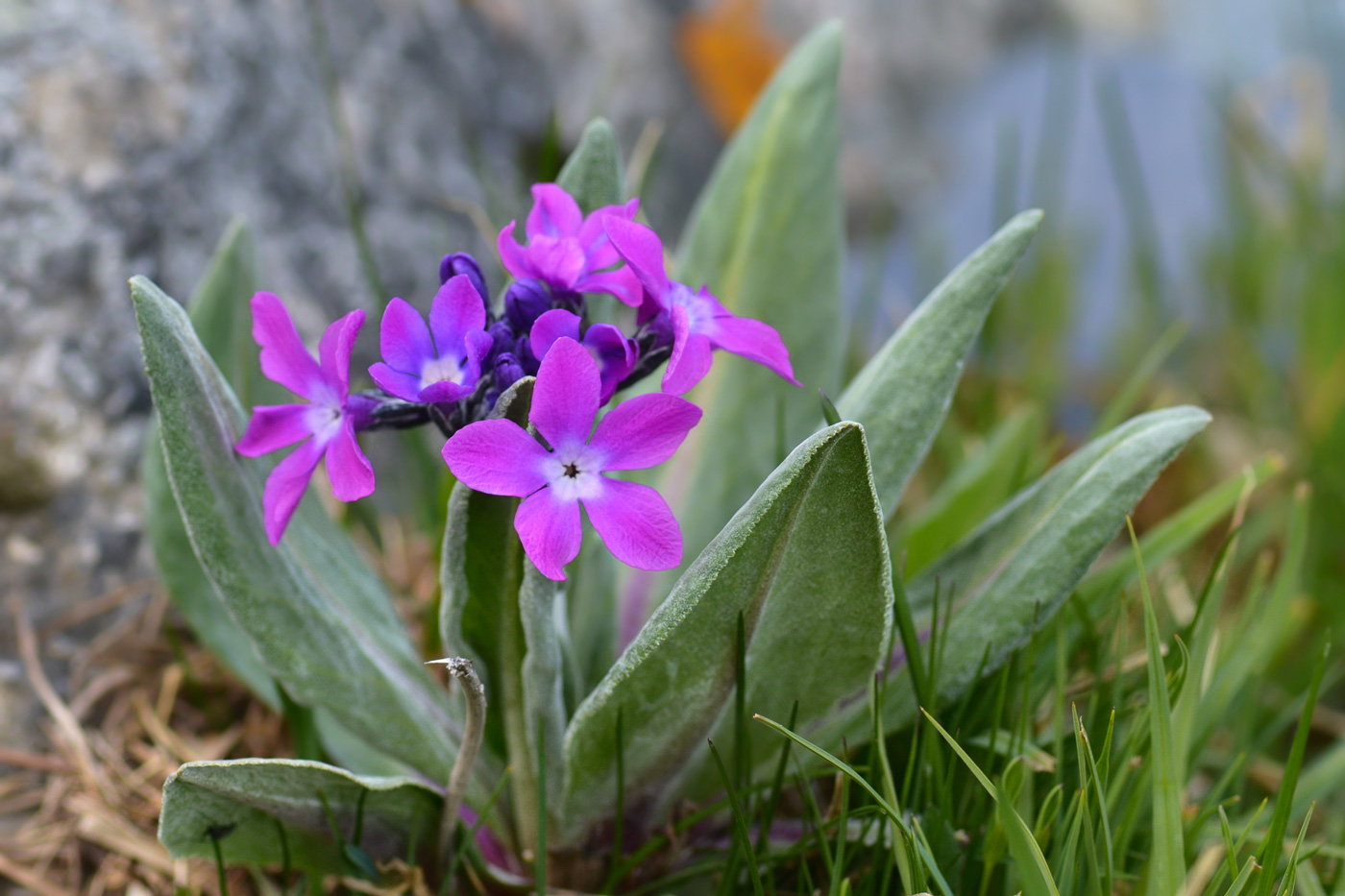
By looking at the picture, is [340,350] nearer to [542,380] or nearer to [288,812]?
[542,380]

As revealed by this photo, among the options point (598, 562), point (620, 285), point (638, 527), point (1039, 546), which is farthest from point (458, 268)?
point (1039, 546)

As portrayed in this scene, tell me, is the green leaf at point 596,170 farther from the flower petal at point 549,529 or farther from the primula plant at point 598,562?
the flower petal at point 549,529

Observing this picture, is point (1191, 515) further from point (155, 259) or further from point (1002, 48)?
point (1002, 48)

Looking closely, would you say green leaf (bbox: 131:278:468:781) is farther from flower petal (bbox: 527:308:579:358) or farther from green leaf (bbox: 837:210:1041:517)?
green leaf (bbox: 837:210:1041:517)

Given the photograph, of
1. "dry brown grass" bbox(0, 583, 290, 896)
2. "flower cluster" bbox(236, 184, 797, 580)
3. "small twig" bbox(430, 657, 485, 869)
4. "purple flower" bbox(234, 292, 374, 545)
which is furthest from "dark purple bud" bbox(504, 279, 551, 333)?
"dry brown grass" bbox(0, 583, 290, 896)

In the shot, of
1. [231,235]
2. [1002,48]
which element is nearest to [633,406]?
[231,235]
